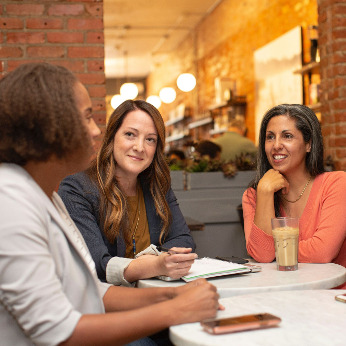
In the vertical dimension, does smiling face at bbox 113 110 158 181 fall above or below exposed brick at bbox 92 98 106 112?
below

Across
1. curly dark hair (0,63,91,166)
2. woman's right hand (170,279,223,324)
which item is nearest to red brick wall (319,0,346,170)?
woman's right hand (170,279,223,324)

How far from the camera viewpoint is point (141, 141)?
2.25 meters

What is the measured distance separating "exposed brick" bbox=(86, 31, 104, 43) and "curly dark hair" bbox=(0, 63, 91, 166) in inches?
94.2

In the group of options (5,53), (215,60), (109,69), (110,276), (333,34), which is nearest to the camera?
(110,276)

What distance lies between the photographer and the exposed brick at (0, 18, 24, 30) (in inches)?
134

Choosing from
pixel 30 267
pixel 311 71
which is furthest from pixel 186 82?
pixel 30 267

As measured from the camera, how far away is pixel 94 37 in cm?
346

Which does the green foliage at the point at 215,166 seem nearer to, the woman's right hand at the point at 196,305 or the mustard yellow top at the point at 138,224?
the mustard yellow top at the point at 138,224

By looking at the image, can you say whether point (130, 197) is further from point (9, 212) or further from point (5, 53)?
point (5, 53)

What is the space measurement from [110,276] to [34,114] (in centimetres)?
92

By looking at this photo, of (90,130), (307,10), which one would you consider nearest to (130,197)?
(90,130)

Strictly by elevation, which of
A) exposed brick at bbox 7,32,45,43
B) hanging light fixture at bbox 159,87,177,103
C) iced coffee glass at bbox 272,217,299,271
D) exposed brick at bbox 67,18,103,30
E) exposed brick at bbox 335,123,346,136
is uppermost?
hanging light fixture at bbox 159,87,177,103

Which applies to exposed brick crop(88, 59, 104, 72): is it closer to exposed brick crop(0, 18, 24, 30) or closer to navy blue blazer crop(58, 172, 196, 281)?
exposed brick crop(0, 18, 24, 30)

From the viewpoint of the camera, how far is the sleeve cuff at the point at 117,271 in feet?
5.96
